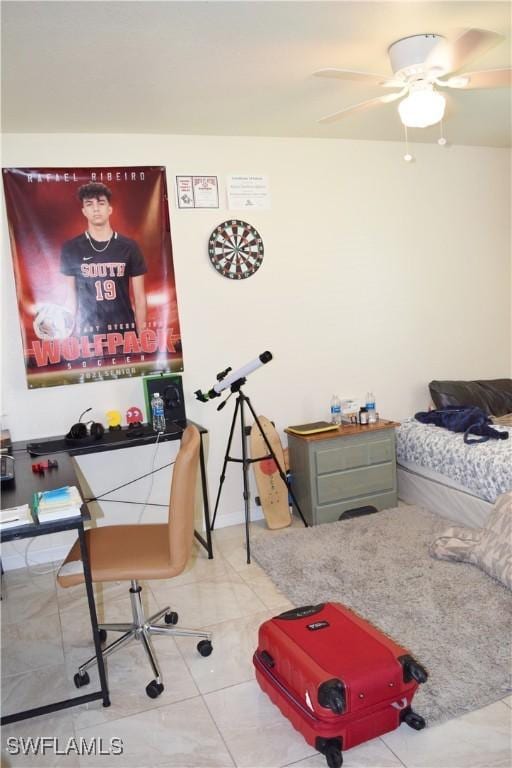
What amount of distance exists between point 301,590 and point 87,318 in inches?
Answer: 78.8

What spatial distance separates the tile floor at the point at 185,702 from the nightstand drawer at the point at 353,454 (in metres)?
0.92

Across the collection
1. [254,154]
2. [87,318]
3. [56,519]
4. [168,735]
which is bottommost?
[168,735]

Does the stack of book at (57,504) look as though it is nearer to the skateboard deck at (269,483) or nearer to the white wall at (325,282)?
the white wall at (325,282)

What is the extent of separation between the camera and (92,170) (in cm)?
341

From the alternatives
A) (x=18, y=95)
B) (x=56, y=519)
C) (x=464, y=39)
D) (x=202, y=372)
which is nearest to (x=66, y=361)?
(x=202, y=372)

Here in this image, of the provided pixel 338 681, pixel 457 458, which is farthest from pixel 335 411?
pixel 338 681

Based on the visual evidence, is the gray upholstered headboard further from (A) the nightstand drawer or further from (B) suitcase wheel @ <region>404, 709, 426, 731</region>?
(B) suitcase wheel @ <region>404, 709, 426, 731</region>

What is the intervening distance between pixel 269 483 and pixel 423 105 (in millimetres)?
2375

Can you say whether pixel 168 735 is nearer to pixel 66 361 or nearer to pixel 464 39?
pixel 66 361

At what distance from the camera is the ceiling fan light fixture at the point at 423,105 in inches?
98.0

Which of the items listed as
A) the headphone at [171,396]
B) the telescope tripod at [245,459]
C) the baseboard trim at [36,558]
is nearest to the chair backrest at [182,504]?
the telescope tripod at [245,459]

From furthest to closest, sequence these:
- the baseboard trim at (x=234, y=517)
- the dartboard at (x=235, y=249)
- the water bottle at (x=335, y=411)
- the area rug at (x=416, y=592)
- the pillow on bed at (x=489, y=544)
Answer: the water bottle at (x=335, y=411) < the baseboard trim at (x=234, y=517) < the dartboard at (x=235, y=249) < the pillow on bed at (x=489, y=544) < the area rug at (x=416, y=592)

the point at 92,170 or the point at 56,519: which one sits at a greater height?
the point at 92,170

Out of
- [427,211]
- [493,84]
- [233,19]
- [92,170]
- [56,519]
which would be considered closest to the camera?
[56,519]
